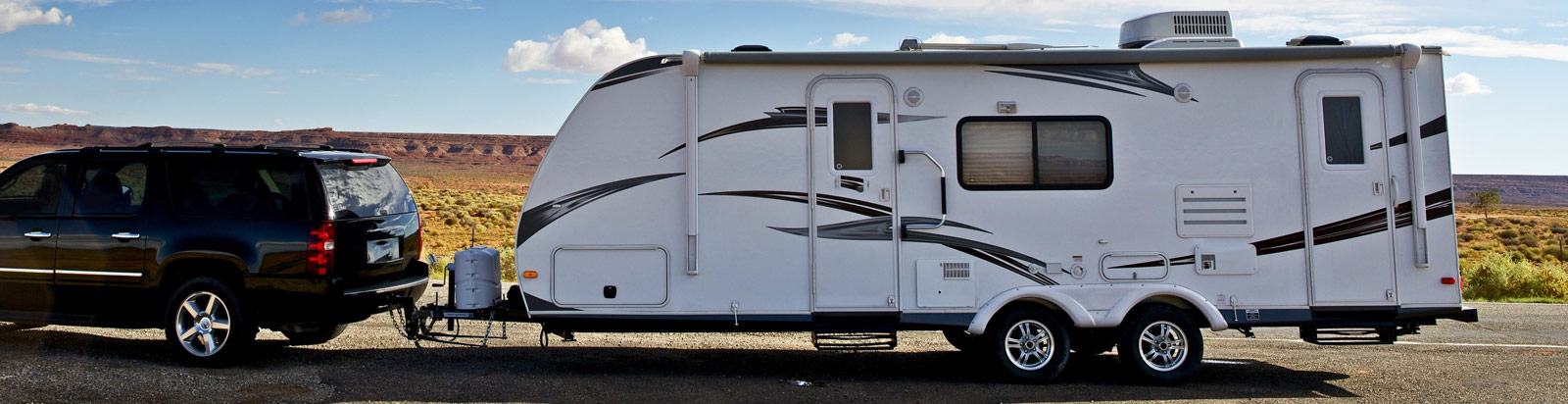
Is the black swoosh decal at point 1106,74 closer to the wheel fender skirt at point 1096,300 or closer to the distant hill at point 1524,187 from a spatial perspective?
the wheel fender skirt at point 1096,300

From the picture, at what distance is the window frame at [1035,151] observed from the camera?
6.70m

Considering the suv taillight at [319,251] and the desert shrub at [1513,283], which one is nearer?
the suv taillight at [319,251]

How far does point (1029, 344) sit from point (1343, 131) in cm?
260

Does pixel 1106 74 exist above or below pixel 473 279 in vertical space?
above

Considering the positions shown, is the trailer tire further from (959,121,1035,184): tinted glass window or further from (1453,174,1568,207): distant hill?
(1453,174,1568,207): distant hill

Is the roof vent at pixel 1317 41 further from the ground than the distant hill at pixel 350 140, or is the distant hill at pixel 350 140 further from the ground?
the distant hill at pixel 350 140

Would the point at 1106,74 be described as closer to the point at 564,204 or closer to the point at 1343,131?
the point at 1343,131

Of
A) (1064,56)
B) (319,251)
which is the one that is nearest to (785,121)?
(1064,56)

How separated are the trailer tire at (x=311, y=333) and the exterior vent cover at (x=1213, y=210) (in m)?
6.66

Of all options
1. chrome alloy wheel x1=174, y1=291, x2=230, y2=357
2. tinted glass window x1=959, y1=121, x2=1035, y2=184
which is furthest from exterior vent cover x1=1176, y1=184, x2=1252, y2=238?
chrome alloy wheel x1=174, y1=291, x2=230, y2=357

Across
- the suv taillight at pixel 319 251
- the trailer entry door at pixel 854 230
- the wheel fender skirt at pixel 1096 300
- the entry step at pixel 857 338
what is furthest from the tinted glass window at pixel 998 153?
the suv taillight at pixel 319 251

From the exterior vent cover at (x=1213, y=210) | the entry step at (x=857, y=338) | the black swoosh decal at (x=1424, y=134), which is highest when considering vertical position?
the black swoosh decal at (x=1424, y=134)

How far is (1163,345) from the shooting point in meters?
6.84

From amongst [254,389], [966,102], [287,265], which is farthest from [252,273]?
[966,102]
